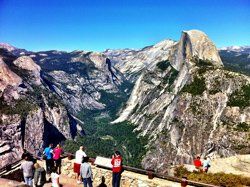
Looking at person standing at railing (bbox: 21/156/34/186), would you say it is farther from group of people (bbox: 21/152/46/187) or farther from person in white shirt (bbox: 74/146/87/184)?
person in white shirt (bbox: 74/146/87/184)

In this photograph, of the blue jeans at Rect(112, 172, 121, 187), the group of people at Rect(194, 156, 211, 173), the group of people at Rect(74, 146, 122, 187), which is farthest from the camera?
the group of people at Rect(194, 156, 211, 173)

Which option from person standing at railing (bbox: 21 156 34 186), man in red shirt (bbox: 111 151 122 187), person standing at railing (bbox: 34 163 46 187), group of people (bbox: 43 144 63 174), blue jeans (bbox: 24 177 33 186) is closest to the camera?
person standing at railing (bbox: 21 156 34 186)

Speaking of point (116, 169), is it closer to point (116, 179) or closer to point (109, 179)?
point (116, 179)

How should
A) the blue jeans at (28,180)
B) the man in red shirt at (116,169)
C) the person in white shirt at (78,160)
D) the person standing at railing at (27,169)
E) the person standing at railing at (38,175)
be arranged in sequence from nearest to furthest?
the person standing at railing at (27,169)
the blue jeans at (28,180)
the person standing at railing at (38,175)
the man in red shirt at (116,169)
the person in white shirt at (78,160)

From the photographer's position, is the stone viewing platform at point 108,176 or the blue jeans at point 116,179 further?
the stone viewing platform at point 108,176

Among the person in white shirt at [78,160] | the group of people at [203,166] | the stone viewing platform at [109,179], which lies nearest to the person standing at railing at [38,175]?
the stone viewing platform at [109,179]

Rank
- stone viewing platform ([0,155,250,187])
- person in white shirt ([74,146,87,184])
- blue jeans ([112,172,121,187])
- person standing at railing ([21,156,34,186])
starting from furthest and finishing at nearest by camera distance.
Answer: person in white shirt ([74,146,87,184])
stone viewing platform ([0,155,250,187])
blue jeans ([112,172,121,187])
person standing at railing ([21,156,34,186])

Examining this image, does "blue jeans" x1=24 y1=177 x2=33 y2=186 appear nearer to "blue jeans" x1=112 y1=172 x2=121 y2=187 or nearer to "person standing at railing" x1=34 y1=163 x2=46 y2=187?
"person standing at railing" x1=34 y1=163 x2=46 y2=187

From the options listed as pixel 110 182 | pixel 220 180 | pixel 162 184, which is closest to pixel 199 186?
pixel 162 184

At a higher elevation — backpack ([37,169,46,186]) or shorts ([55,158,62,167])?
shorts ([55,158,62,167])

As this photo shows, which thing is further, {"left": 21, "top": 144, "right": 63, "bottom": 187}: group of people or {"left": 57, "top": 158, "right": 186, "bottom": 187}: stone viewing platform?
{"left": 57, "top": 158, "right": 186, "bottom": 187}: stone viewing platform

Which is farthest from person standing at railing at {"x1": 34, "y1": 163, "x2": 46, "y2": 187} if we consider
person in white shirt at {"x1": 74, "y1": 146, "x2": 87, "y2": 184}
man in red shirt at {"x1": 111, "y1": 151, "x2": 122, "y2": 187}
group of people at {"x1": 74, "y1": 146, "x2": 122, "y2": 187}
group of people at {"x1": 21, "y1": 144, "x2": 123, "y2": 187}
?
man in red shirt at {"x1": 111, "y1": 151, "x2": 122, "y2": 187}

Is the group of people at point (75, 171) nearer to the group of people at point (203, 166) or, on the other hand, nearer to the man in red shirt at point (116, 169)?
the man in red shirt at point (116, 169)

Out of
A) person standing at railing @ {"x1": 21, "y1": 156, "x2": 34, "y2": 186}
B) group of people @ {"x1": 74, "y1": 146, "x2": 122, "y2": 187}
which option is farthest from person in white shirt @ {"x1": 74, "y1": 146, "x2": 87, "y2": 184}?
person standing at railing @ {"x1": 21, "y1": 156, "x2": 34, "y2": 186}
